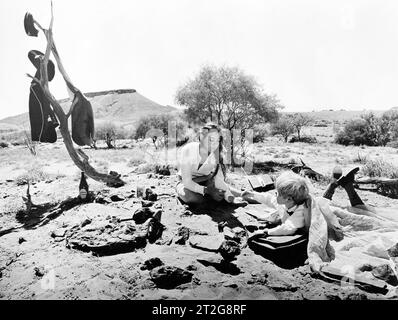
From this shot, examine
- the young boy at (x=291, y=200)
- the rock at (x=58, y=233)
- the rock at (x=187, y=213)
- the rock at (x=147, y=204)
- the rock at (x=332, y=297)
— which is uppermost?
the young boy at (x=291, y=200)

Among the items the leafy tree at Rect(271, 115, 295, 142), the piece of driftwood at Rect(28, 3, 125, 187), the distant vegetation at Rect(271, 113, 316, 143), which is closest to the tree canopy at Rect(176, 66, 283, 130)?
the piece of driftwood at Rect(28, 3, 125, 187)

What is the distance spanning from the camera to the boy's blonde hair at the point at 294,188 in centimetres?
303

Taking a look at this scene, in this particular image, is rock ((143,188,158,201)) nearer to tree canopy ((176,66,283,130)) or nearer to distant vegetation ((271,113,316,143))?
tree canopy ((176,66,283,130))

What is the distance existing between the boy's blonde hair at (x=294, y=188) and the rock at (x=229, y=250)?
0.80 meters

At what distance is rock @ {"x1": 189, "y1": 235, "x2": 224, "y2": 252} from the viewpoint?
3371 mm

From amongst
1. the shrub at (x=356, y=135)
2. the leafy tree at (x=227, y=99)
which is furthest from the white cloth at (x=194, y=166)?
the shrub at (x=356, y=135)

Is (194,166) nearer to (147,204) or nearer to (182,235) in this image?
(147,204)

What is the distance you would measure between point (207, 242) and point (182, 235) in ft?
1.42

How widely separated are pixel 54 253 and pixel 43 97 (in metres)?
2.86

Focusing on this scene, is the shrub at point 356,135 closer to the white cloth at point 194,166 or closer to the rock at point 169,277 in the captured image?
the white cloth at point 194,166

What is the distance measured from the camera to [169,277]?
8.98ft

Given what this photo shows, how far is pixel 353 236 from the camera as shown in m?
3.24
